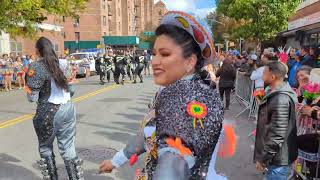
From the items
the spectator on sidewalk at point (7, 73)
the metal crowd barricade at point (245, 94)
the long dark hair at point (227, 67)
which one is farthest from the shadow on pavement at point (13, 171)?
the spectator on sidewalk at point (7, 73)

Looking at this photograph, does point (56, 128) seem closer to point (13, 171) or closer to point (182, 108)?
point (13, 171)

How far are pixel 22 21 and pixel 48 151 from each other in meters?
15.5

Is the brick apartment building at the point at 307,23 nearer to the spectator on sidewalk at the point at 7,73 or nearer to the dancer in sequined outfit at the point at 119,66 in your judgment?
the dancer in sequined outfit at the point at 119,66

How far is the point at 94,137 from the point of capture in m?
7.95

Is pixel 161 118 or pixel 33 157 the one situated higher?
pixel 161 118

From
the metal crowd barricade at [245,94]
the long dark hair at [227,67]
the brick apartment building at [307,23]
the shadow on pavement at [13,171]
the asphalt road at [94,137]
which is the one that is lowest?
the shadow on pavement at [13,171]

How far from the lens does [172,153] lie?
1.53 m

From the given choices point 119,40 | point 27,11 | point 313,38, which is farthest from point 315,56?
point 119,40

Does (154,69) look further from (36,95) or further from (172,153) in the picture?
(36,95)

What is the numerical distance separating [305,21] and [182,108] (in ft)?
81.0

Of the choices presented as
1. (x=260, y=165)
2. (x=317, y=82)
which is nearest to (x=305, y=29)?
(x=317, y=82)

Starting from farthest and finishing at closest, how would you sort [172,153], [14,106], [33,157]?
[14,106]
[33,157]
[172,153]

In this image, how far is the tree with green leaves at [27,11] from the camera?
649 inches

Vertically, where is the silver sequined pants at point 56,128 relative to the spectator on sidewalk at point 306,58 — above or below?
below
